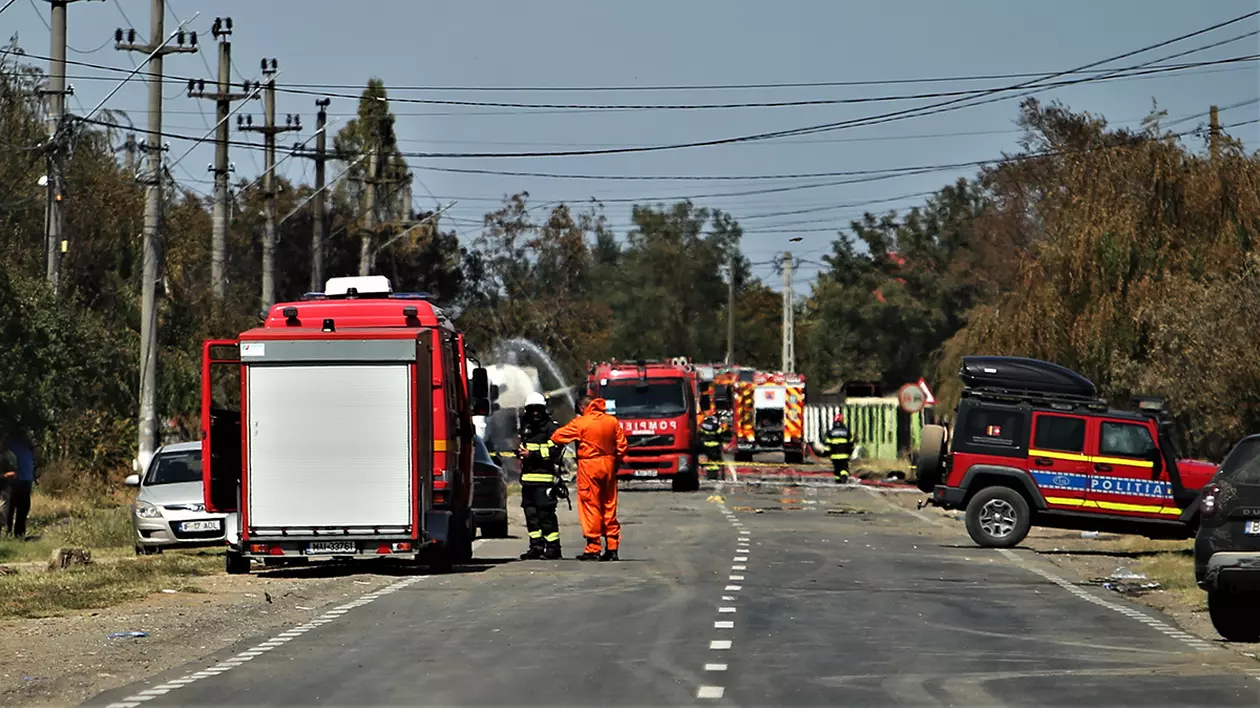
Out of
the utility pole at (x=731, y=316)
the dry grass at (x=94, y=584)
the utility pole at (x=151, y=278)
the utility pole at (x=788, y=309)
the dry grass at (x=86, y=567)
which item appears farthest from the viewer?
the utility pole at (x=731, y=316)

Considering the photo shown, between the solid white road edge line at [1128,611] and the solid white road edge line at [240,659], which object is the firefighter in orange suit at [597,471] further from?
the solid white road edge line at [1128,611]

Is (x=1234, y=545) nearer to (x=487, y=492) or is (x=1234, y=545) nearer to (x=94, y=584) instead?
(x=94, y=584)

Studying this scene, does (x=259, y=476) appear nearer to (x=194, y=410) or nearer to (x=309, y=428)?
(x=309, y=428)

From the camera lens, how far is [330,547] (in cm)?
2117

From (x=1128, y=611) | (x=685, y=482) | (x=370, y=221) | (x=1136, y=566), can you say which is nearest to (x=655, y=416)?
(x=685, y=482)

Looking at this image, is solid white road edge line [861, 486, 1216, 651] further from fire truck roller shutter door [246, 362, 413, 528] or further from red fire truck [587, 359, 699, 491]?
red fire truck [587, 359, 699, 491]

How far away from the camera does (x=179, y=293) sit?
44.7 meters

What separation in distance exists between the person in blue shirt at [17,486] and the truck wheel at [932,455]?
12387mm

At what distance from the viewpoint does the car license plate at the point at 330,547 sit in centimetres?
2117

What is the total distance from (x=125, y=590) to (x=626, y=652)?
7.48 metres

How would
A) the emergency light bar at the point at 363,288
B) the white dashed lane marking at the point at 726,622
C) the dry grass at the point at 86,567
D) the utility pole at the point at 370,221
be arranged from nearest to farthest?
1. the white dashed lane marking at the point at 726,622
2. the dry grass at the point at 86,567
3. the emergency light bar at the point at 363,288
4. the utility pole at the point at 370,221

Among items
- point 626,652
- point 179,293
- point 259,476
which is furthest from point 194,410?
point 626,652

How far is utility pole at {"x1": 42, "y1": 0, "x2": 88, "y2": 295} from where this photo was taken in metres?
36.5

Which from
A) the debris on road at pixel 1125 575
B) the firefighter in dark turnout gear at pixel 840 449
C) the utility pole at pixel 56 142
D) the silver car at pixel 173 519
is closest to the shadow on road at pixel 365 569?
the silver car at pixel 173 519
